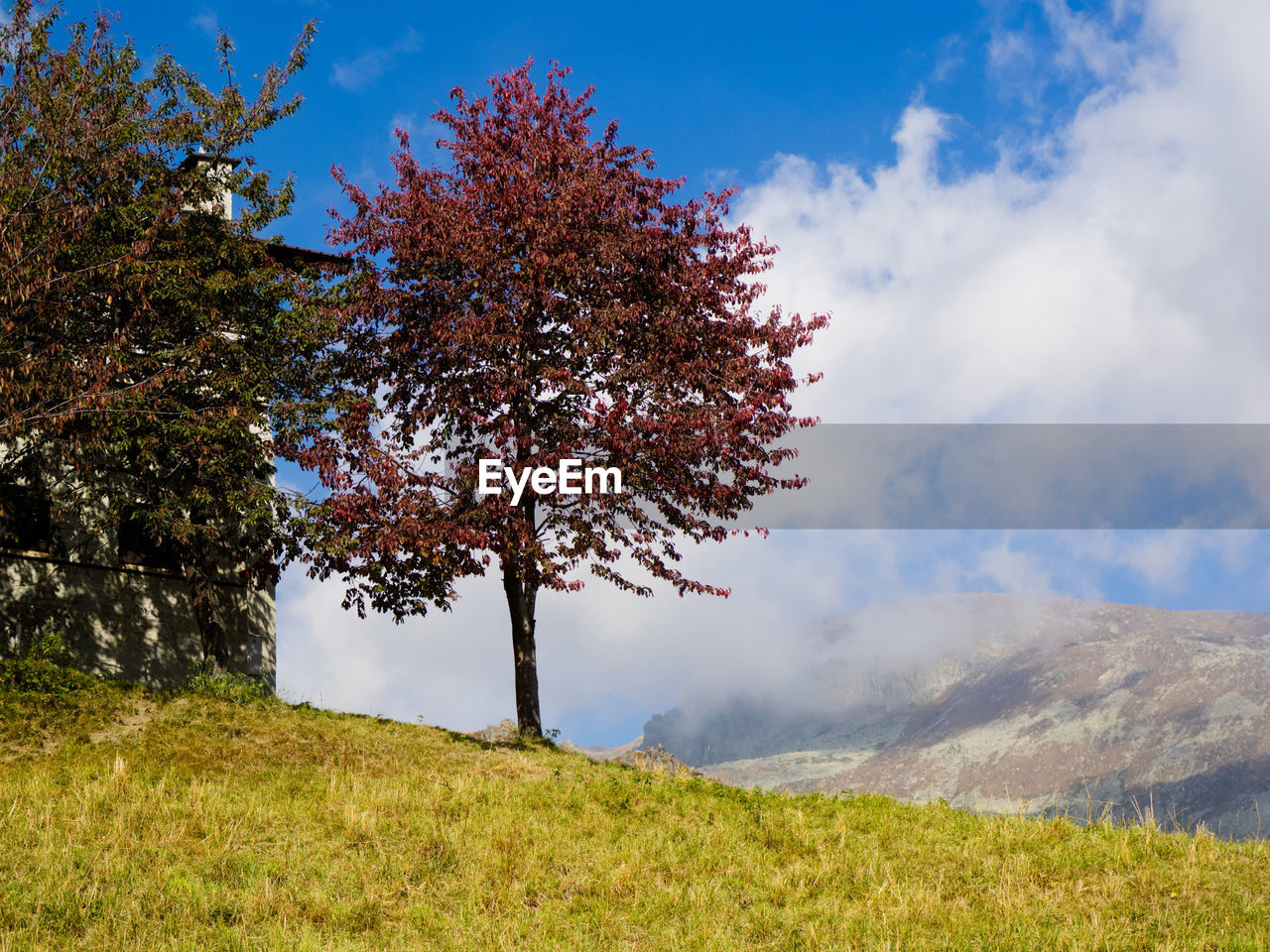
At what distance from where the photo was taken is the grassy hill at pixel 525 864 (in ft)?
30.9

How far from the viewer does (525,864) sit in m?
11.1

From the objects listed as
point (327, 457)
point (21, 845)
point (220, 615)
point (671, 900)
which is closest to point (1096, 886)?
point (671, 900)

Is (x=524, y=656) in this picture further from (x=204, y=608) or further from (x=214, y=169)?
(x=214, y=169)

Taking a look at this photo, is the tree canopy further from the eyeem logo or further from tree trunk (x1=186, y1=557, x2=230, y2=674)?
the eyeem logo

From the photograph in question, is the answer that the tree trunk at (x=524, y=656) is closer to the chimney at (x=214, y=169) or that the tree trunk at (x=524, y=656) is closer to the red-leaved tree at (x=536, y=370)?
the red-leaved tree at (x=536, y=370)

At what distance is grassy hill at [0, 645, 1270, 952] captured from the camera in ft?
30.9

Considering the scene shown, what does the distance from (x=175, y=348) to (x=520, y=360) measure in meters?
6.86

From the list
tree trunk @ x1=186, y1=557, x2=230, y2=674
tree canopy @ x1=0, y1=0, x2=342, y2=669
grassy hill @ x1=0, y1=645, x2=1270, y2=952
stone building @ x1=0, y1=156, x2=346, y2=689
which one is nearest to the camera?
grassy hill @ x1=0, y1=645, x2=1270, y2=952

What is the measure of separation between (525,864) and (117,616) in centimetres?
1720

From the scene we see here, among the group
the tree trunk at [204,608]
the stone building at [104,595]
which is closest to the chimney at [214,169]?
the stone building at [104,595]

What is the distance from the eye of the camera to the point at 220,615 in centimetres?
2633

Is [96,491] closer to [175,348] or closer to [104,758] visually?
[175,348]

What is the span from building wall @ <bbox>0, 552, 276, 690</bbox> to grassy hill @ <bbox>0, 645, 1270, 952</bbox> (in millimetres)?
7860

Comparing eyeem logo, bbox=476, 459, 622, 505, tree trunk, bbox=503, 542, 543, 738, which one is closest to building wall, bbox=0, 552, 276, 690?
tree trunk, bbox=503, 542, 543, 738
